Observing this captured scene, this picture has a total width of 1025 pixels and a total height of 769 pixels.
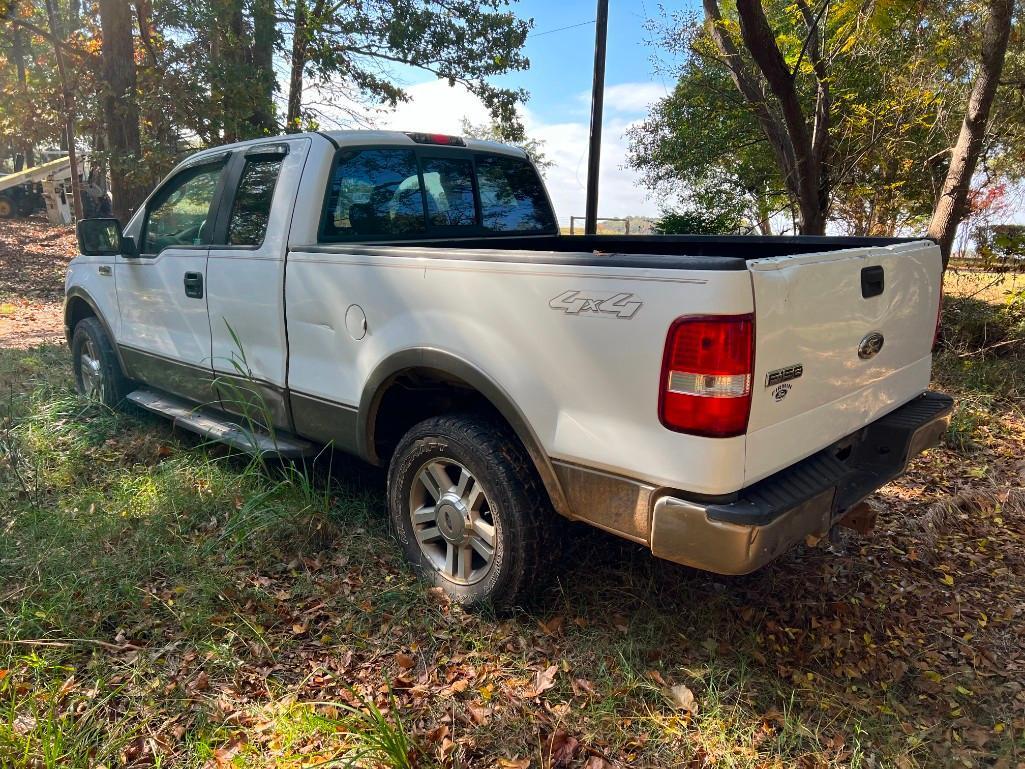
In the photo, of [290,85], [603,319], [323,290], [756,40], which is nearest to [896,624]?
[603,319]

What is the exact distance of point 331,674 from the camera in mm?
2652

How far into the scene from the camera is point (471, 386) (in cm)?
273

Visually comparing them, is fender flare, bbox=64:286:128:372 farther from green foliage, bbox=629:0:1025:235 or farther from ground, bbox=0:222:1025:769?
green foliage, bbox=629:0:1025:235

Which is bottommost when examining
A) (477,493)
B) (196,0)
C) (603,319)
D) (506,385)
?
(477,493)

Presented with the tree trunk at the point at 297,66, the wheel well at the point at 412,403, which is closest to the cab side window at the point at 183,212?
the wheel well at the point at 412,403

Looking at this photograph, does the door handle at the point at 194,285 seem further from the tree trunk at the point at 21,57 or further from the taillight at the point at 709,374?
the tree trunk at the point at 21,57

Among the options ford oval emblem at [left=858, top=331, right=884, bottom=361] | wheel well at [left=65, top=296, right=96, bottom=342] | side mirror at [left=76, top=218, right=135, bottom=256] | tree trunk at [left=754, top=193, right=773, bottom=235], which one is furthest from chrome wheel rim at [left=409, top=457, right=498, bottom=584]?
tree trunk at [left=754, top=193, right=773, bottom=235]

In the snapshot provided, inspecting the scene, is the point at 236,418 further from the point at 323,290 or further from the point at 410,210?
the point at 410,210

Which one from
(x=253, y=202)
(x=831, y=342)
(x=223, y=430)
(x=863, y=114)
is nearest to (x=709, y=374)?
A: (x=831, y=342)

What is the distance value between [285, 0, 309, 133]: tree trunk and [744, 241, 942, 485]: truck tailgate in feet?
39.9

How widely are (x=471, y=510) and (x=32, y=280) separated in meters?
14.5

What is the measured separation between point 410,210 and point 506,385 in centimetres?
164

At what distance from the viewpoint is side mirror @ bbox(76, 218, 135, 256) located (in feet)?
15.3

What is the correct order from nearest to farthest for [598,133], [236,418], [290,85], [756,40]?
[236,418]
[756,40]
[598,133]
[290,85]
